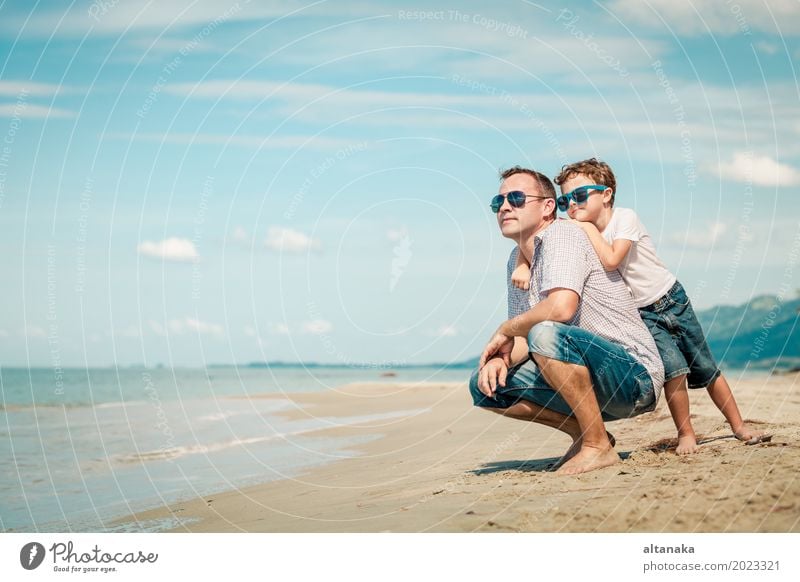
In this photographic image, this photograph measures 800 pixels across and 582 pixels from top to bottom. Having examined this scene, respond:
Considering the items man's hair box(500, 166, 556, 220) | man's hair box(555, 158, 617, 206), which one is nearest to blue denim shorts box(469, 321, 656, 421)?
man's hair box(500, 166, 556, 220)

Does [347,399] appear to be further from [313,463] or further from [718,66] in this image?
[718,66]

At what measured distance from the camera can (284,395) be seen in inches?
1086

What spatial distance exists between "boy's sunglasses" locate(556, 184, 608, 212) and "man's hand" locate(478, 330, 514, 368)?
45.0 inches

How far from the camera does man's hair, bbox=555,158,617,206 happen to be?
21.5 ft

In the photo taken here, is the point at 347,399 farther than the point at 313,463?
Yes

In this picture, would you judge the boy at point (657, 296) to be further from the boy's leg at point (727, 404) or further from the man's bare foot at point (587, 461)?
the man's bare foot at point (587, 461)

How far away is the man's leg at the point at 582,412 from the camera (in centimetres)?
581

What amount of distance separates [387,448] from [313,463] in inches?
56.1

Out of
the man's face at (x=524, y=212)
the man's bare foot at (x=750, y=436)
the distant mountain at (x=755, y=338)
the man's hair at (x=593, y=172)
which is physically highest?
the man's hair at (x=593, y=172)

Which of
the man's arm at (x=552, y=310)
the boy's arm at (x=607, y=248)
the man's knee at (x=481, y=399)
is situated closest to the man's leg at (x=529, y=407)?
the man's knee at (x=481, y=399)

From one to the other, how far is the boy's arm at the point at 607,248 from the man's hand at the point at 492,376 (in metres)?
1.04

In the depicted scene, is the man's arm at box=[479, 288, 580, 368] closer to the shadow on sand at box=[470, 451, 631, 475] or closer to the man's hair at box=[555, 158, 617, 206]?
the shadow on sand at box=[470, 451, 631, 475]

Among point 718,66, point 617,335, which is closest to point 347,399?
point 718,66
